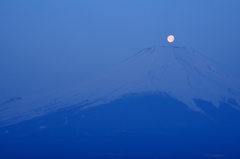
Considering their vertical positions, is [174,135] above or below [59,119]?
below

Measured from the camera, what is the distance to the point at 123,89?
10141mm

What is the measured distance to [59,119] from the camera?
889 cm

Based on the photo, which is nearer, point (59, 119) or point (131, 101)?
point (59, 119)

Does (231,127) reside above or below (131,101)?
below

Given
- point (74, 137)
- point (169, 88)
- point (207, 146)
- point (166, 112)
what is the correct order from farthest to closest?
point (169, 88) → point (166, 112) → point (74, 137) → point (207, 146)

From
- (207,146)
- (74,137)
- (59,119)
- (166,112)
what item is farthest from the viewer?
(166,112)

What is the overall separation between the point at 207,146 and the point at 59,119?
2.46 meters

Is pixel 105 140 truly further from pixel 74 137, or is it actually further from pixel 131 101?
pixel 131 101

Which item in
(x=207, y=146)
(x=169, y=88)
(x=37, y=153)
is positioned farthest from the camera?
(x=169, y=88)

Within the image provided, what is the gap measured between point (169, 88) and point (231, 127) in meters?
1.89

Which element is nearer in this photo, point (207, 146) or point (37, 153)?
point (37, 153)

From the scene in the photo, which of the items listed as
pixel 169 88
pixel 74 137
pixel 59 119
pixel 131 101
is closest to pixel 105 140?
pixel 74 137

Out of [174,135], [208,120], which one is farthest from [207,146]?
[208,120]

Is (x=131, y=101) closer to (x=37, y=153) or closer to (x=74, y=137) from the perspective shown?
(x=74, y=137)
